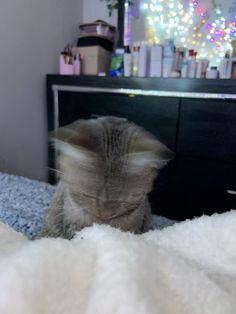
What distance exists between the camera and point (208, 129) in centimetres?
134

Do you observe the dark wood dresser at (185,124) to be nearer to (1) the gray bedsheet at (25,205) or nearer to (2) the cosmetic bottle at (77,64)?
(2) the cosmetic bottle at (77,64)

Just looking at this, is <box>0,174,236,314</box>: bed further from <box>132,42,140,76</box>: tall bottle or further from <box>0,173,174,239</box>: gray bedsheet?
<box>132,42,140,76</box>: tall bottle

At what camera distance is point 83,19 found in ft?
6.52

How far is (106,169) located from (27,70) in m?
1.33

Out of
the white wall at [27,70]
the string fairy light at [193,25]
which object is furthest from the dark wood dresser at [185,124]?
the string fairy light at [193,25]

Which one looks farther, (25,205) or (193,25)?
(193,25)

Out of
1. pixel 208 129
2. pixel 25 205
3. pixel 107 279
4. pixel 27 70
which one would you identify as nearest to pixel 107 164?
pixel 107 279

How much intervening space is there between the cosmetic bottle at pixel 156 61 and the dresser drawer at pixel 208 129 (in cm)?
27

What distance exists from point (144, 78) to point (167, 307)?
127 centimetres

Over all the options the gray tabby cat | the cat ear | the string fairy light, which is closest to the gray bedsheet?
the gray tabby cat

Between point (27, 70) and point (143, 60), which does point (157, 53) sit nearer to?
point (143, 60)

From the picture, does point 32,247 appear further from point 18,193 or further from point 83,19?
point 83,19

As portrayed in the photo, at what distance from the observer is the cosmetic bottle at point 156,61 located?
151 cm

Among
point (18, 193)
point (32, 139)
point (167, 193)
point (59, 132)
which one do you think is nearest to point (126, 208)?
point (59, 132)
